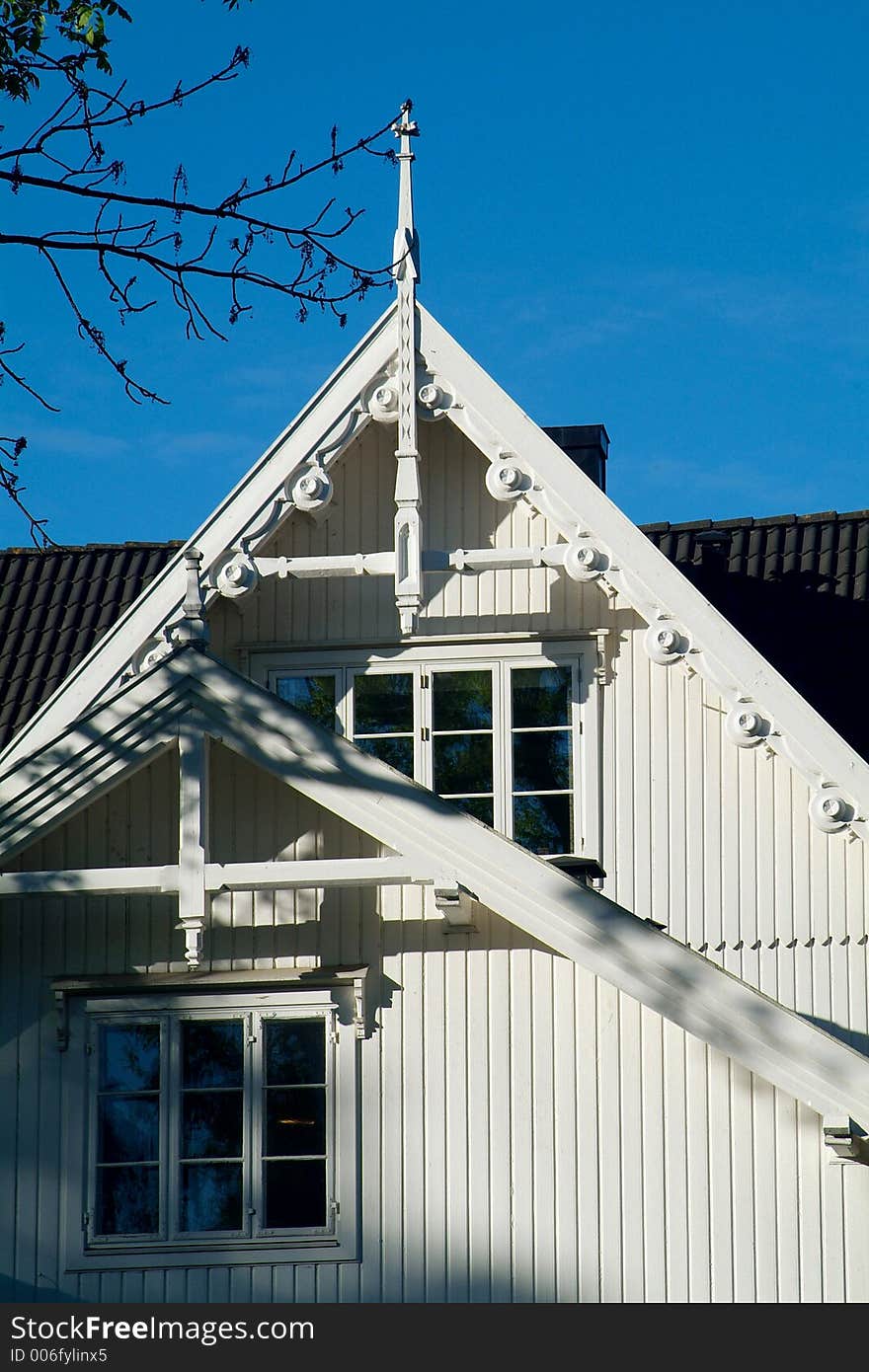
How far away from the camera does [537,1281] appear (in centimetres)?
1120

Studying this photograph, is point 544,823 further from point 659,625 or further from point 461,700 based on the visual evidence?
point 659,625

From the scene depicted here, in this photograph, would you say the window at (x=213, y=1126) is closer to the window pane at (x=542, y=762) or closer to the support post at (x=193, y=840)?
the support post at (x=193, y=840)

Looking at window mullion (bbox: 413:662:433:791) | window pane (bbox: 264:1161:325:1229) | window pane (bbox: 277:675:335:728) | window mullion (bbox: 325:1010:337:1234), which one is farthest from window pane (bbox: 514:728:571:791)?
window pane (bbox: 264:1161:325:1229)

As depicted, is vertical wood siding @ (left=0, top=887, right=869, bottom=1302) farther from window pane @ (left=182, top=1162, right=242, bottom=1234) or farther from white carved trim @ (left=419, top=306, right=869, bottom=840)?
white carved trim @ (left=419, top=306, right=869, bottom=840)

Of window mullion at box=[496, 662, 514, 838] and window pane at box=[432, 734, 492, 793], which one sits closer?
window mullion at box=[496, 662, 514, 838]

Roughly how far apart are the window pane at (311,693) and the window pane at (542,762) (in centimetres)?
133

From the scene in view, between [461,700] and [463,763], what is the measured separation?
1.48 ft

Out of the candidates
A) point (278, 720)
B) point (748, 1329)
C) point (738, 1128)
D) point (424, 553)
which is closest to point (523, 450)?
point (424, 553)

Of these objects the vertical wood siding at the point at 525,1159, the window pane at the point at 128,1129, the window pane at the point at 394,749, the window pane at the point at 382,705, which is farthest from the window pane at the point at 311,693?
the window pane at the point at 128,1129

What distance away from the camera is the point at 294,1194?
11523 mm

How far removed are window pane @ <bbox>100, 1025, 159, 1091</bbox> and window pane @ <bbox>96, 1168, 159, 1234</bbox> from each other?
19.6 inches

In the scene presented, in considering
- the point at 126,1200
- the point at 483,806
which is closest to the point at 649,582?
the point at 483,806

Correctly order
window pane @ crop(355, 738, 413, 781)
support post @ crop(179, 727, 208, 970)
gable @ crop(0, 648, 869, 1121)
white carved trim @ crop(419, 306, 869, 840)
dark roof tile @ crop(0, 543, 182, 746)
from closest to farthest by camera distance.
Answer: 1. gable @ crop(0, 648, 869, 1121)
2. support post @ crop(179, 727, 208, 970)
3. white carved trim @ crop(419, 306, 869, 840)
4. window pane @ crop(355, 738, 413, 781)
5. dark roof tile @ crop(0, 543, 182, 746)

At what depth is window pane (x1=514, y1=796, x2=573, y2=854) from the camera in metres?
13.4
